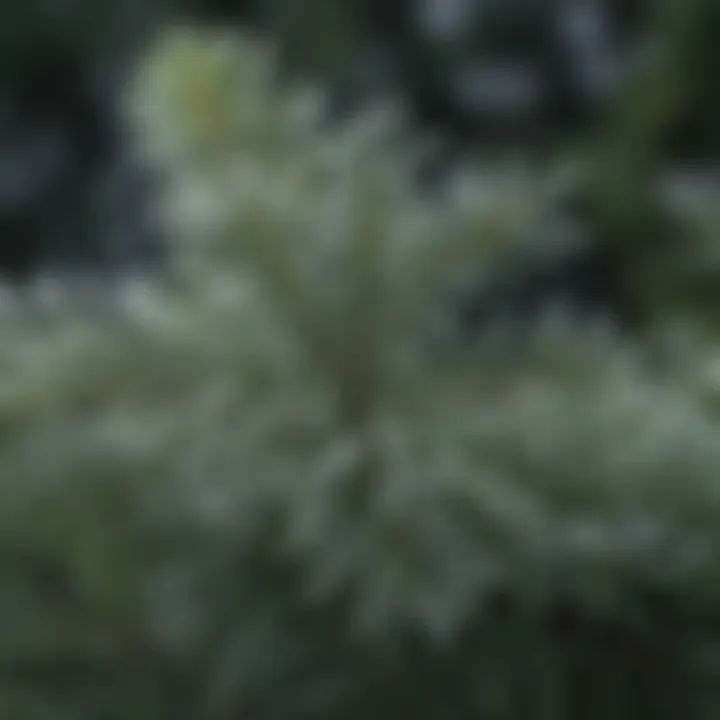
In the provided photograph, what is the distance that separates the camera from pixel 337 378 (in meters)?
0.66

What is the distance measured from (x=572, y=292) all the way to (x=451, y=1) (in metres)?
0.21

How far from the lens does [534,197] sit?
2.33 feet

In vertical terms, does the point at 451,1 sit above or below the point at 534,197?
above

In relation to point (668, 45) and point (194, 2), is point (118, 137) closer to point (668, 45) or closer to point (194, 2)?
point (194, 2)

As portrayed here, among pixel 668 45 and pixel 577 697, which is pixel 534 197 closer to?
pixel 577 697

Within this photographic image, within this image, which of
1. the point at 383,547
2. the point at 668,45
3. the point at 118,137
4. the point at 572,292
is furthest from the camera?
the point at 118,137

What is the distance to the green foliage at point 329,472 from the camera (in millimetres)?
636

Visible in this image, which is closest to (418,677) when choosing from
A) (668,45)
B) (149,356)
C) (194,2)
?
(149,356)

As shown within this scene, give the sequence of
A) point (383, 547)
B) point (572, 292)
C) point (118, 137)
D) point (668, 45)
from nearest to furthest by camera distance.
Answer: point (383, 547) < point (668, 45) < point (572, 292) < point (118, 137)

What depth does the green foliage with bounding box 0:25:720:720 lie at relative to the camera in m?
0.64

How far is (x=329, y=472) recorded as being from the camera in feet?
2.07

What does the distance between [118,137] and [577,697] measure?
0.68 meters

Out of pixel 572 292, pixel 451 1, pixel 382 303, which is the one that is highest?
pixel 451 1

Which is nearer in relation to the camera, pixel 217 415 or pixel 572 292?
pixel 217 415
